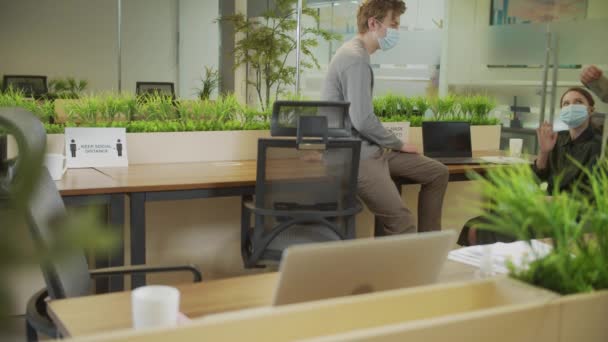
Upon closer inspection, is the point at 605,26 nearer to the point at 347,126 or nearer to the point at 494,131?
the point at 494,131

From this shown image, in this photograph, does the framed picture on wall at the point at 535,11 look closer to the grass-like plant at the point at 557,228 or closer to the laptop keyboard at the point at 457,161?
the laptop keyboard at the point at 457,161

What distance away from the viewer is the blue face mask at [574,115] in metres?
3.64

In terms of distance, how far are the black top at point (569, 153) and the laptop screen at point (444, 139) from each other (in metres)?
0.79

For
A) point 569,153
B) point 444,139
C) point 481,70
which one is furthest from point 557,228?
point 481,70

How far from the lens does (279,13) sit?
8289 millimetres

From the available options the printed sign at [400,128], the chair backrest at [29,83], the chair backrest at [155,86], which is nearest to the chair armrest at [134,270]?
the printed sign at [400,128]

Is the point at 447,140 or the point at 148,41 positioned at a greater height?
the point at 148,41

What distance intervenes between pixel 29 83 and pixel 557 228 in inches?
320

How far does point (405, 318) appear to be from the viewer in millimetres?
1102

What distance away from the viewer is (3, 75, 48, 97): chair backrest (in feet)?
26.6

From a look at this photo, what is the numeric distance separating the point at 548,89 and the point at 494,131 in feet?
4.88

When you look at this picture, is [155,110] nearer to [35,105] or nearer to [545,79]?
[35,105]

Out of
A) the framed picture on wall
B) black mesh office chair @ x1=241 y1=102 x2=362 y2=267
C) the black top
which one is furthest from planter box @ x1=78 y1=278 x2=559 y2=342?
the framed picture on wall

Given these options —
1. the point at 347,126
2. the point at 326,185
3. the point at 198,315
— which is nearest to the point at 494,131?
the point at 347,126
